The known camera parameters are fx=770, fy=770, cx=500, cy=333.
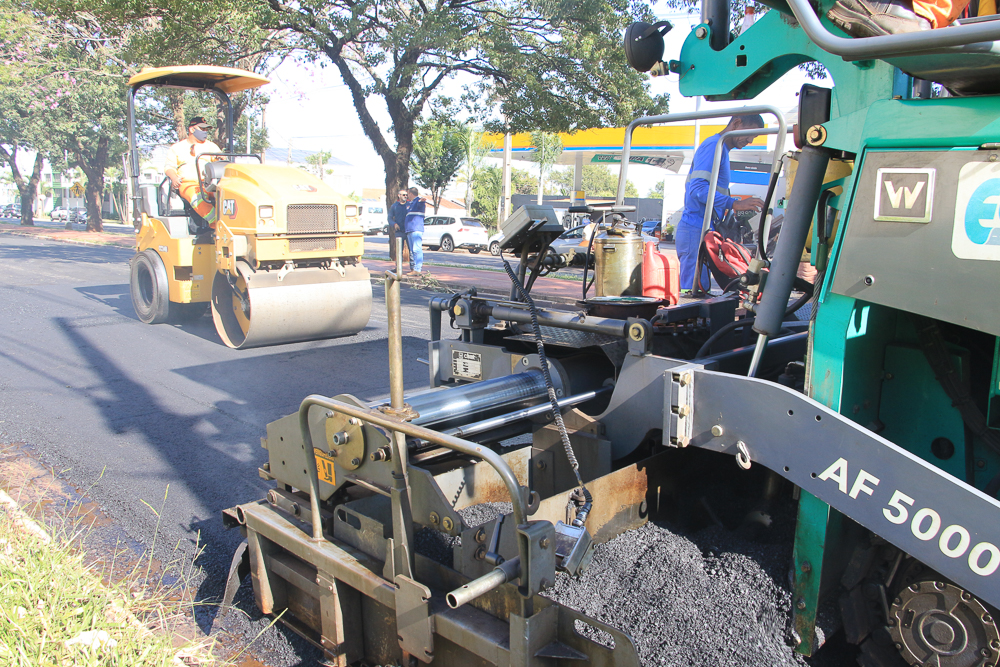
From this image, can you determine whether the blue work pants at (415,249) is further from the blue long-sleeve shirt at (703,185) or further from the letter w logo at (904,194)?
the letter w logo at (904,194)

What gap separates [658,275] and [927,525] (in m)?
2.15

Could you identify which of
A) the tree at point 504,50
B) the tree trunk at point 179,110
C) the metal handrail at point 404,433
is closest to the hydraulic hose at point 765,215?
the metal handrail at point 404,433

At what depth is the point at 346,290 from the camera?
8.73 meters

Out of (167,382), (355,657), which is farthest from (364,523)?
(167,382)

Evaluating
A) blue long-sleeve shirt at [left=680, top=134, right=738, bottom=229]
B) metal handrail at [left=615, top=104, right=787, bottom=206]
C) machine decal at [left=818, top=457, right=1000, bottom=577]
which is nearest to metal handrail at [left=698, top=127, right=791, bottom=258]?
metal handrail at [left=615, top=104, right=787, bottom=206]

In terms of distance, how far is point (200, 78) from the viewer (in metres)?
10.1

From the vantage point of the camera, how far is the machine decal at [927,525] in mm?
1973

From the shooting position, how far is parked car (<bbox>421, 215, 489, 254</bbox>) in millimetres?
29859

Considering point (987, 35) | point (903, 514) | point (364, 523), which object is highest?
point (987, 35)

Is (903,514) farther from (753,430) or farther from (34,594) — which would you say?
(34,594)

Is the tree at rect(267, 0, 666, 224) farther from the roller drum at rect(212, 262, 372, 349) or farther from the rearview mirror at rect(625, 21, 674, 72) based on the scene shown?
the rearview mirror at rect(625, 21, 674, 72)

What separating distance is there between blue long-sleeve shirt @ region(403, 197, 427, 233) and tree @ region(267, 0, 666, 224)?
1.81 metres

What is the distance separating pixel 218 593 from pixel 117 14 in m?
12.8

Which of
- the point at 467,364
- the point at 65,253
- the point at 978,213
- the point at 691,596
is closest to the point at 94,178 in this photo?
the point at 65,253
